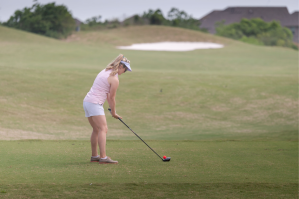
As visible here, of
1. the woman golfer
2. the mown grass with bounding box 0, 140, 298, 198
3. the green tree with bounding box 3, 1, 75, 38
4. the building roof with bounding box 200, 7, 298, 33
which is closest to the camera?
the mown grass with bounding box 0, 140, 298, 198

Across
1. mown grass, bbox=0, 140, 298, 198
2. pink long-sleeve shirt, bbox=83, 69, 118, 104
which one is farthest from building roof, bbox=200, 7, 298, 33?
pink long-sleeve shirt, bbox=83, 69, 118, 104

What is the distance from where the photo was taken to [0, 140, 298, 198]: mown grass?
453 centimetres

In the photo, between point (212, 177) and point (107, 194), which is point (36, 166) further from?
point (212, 177)

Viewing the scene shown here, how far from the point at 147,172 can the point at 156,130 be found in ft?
22.4

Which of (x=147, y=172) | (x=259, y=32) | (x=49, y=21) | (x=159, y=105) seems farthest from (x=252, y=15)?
(x=147, y=172)

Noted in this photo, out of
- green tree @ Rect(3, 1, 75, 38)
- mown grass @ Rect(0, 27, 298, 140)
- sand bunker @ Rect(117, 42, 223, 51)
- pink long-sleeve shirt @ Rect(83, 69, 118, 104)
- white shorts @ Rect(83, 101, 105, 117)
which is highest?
green tree @ Rect(3, 1, 75, 38)

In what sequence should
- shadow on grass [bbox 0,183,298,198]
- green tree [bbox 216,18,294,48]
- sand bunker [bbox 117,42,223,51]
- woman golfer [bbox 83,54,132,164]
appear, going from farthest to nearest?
1. green tree [bbox 216,18,294,48]
2. sand bunker [bbox 117,42,223,51]
3. woman golfer [bbox 83,54,132,164]
4. shadow on grass [bbox 0,183,298,198]

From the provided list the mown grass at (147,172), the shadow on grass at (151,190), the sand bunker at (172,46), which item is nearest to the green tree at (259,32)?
the sand bunker at (172,46)

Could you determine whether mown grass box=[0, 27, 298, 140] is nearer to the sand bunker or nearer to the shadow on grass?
the shadow on grass

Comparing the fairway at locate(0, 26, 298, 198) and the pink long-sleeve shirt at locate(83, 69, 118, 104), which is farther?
the pink long-sleeve shirt at locate(83, 69, 118, 104)

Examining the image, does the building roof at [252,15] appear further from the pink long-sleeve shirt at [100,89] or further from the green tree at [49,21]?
the pink long-sleeve shirt at [100,89]

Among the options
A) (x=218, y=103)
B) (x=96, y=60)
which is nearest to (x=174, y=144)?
(x=218, y=103)

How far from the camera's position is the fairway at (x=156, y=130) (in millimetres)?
4820

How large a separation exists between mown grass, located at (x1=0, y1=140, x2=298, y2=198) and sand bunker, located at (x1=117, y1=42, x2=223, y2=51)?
30.4 meters
